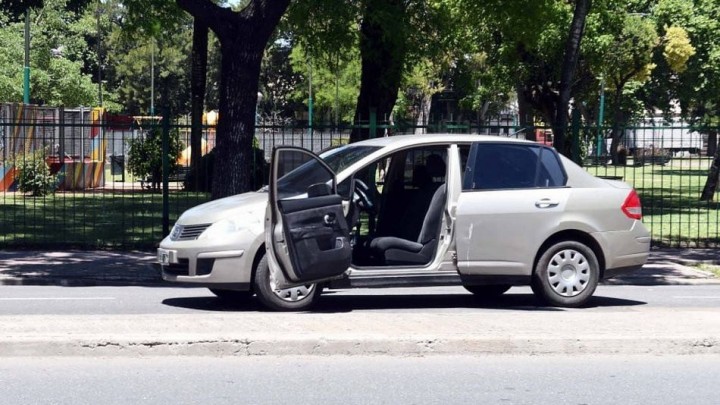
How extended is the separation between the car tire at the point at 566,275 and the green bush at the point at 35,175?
1961cm

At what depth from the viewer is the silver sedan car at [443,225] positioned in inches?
404

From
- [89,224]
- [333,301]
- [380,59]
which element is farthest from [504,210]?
[380,59]

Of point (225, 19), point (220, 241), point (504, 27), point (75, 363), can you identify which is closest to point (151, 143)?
point (504, 27)

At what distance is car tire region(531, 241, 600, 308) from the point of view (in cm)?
1083

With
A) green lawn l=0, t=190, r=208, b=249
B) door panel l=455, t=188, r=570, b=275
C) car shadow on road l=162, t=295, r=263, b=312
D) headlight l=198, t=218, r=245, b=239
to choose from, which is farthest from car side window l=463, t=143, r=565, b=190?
green lawn l=0, t=190, r=208, b=249

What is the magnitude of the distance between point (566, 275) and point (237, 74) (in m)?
6.40

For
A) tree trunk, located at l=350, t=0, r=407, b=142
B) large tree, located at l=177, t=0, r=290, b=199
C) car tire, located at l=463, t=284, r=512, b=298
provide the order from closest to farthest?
car tire, located at l=463, t=284, r=512, b=298
large tree, located at l=177, t=0, r=290, b=199
tree trunk, located at l=350, t=0, r=407, b=142

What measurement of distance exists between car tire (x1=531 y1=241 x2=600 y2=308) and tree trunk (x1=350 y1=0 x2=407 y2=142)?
13.9 m

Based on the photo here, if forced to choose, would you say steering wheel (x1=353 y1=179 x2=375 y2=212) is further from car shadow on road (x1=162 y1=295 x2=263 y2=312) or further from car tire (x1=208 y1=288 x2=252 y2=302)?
car tire (x1=208 y1=288 x2=252 y2=302)

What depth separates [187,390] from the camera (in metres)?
7.30

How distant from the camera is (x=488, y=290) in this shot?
11.9 m

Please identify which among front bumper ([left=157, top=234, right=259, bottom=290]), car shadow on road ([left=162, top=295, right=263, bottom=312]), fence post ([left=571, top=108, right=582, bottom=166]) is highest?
fence post ([left=571, top=108, right=582, bottom=166])

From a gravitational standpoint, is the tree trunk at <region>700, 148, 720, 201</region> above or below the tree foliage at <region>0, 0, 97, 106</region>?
below

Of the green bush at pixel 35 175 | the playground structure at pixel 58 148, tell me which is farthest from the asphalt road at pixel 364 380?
the green bush at pixel 35 175
